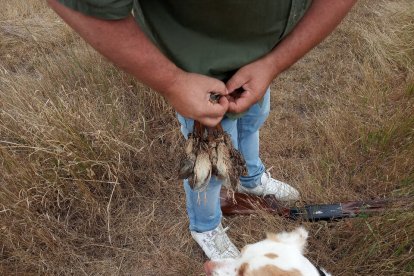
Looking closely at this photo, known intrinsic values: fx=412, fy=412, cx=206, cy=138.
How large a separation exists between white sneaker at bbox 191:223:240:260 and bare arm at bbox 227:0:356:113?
81 cm

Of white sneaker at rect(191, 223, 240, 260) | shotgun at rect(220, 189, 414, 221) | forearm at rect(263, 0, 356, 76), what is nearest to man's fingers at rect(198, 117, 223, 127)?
forearm at rect(263, 0, 356, 76)

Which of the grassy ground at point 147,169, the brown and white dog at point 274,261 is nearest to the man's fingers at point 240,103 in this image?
the brown and white dog at point 274,261

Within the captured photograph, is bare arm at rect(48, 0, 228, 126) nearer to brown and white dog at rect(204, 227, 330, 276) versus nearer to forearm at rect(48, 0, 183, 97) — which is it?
forearm at rect(48, 0, 183, 97)

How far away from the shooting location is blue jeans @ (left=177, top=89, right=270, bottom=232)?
1.56m

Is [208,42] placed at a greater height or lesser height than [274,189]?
greater

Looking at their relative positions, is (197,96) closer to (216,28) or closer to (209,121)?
(209,121)

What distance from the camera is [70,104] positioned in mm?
2213

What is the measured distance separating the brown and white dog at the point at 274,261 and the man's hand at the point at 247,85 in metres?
0.46

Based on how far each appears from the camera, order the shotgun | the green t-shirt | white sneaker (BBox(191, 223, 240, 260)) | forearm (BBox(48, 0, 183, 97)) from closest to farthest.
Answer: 1. forearm (BBox(48, 0, 183, 97))
2. the green t-shirt
3. the shotgun
4. white sneaker (BBox(191, 223, 240, 260))

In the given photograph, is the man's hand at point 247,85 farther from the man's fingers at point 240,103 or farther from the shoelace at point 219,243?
the shoelace at point 219,243

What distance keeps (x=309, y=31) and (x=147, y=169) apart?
127 cm

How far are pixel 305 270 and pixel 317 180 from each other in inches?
36.6

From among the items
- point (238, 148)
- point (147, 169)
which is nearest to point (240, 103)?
point (238, 148)

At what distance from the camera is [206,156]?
52.0 inches
